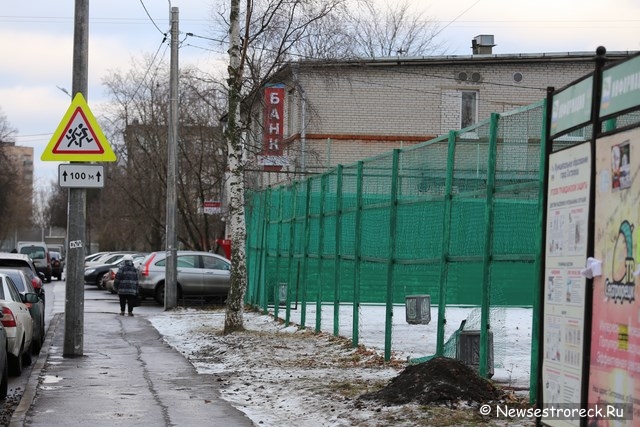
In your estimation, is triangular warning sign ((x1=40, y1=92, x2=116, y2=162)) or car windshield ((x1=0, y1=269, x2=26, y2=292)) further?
car windshield ((x1=0, y1=269, x2=26, y2=292))

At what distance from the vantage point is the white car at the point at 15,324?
44.9ft

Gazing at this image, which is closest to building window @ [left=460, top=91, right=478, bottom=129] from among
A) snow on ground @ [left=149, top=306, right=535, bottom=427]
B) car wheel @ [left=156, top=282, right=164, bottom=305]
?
car wheel @ [left=156, top=282, right=164, bottom=305]

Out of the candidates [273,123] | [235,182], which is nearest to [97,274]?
[273,123]

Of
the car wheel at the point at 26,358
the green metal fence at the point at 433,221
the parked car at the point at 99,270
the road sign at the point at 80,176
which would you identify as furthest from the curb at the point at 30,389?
the parked car at the point at 99,270

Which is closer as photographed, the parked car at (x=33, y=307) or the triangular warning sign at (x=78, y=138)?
the triangular warning sign at (x=78, y=138)

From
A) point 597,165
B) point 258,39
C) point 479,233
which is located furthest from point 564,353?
point 258,39

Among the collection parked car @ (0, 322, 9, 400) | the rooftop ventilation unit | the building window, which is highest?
the rooftop ventilation unit

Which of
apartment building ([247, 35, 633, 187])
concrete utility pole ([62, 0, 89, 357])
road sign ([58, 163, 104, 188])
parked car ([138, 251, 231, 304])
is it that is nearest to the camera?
road sign ([58, 163, 104, 188])

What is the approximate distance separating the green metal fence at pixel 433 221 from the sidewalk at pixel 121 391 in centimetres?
276

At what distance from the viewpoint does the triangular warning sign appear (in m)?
15.7

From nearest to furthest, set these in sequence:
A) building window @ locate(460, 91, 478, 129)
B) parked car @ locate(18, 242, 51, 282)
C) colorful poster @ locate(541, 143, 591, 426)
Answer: colorful poster @ locate(541, 143, 591, 426) → building window @ locate(460, 91, 478, 129) → parked car @ locate(18, 242, 51, 282)

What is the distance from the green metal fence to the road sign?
375cm

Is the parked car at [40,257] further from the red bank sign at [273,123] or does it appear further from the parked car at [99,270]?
the red bank sign at [273,123]

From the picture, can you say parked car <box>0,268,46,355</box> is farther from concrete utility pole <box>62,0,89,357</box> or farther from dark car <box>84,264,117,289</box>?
dark car <box>84,264,117,289</box>
